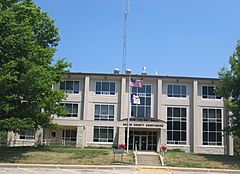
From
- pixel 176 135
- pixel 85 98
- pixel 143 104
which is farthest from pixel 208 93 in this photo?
pixel 85 98

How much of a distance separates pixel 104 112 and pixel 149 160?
55.7ft

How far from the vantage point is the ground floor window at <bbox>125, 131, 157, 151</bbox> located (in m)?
43.3

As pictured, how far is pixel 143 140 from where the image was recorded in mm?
43375

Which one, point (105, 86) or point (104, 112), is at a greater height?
point (105, 86)

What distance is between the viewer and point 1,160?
25016mm

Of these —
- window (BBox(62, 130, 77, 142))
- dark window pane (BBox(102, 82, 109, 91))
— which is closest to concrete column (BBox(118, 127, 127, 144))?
window (BBox(62, 130, 77, 142))

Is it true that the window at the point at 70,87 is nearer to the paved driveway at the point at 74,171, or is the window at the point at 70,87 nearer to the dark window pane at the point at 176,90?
the dark window pane at the point at 176,90

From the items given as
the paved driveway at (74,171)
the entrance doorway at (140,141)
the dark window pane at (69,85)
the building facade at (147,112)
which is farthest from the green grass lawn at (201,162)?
the dark window pane at (69,85)

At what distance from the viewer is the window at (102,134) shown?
141ft

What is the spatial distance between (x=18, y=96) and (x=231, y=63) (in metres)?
19.0

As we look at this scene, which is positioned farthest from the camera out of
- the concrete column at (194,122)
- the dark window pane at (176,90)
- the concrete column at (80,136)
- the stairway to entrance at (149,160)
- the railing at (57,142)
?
the dark window pane at (176,90)

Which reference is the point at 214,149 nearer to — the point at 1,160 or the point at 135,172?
the point at 135,172

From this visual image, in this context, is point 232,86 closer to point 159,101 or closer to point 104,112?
point 159,101

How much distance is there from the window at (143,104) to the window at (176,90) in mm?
2520
